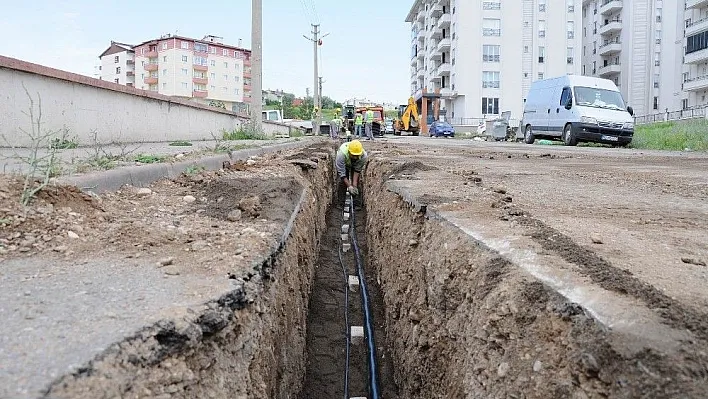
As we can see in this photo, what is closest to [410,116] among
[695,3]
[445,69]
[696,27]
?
[445,69]

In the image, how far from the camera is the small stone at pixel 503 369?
2342 mm

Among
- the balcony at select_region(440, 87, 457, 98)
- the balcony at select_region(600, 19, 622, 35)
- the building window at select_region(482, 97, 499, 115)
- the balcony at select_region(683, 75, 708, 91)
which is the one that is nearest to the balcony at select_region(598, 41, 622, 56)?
the balcony at select_region(600, 19, 622, 35)

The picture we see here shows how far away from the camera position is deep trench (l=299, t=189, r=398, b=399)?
4.76 metres

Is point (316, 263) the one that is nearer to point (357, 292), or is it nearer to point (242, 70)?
point (357, 292)

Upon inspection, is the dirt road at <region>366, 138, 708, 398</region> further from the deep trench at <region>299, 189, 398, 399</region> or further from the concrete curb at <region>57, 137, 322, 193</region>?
the concrete curb at <region>57, 137, 322, 193</region>

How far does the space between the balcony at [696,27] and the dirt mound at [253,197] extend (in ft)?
148

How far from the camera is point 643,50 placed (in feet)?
181

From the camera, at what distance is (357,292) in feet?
22.0

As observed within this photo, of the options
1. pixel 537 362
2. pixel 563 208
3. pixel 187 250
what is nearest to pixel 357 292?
pixel 563 208

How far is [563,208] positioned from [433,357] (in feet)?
5.28

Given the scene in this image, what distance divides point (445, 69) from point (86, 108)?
51.8 meters

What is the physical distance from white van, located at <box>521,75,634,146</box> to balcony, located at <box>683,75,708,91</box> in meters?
27.8

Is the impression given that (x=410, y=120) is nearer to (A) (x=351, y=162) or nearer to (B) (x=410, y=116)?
(B) (x=410, y=116)

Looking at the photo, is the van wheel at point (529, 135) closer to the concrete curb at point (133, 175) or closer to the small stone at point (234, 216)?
the concrete curb at point (133, 175)
